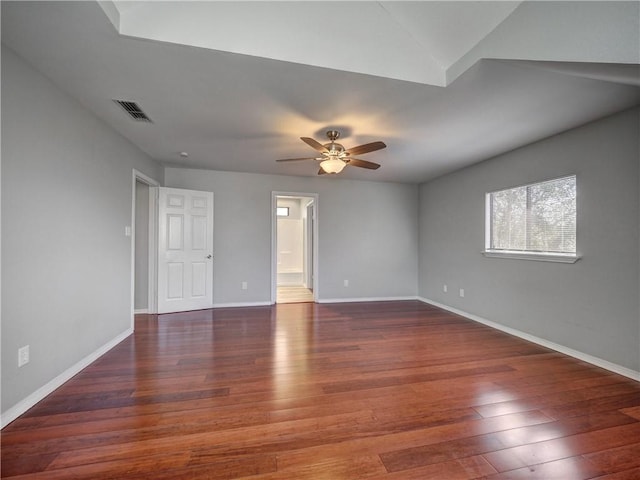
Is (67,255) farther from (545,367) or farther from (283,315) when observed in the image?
(545,367)

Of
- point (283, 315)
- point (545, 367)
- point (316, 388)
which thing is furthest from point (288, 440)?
point (283, 315)

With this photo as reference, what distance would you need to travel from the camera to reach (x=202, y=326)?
12.1 feet

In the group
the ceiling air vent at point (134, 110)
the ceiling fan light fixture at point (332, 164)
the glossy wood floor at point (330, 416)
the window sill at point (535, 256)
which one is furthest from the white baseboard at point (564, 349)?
the ceiling air vent at point (134, 110)

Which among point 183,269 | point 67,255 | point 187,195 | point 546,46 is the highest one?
point 546,46

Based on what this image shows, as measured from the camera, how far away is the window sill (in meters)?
2.91

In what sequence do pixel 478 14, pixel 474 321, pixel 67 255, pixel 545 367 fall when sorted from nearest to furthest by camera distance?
pixel 478 14, pixel 67 255, pixel 545 367, pixel 474 321

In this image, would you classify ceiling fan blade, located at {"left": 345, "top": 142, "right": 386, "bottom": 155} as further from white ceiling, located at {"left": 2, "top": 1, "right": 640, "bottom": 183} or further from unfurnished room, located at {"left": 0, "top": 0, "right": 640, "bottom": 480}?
white ceiling, located at {"left": 2, "top": 1, "right": 640, "bottom": 183}

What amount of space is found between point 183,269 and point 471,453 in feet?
14.0

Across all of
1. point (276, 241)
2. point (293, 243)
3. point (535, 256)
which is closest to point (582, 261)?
point (535, 256)

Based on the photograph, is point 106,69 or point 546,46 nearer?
point 546,46

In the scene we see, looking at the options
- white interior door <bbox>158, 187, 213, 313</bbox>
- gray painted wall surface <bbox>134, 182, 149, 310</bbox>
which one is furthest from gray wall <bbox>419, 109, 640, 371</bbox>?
gray painted wall surface <bbox>134, 182, 149, 310</bbox>

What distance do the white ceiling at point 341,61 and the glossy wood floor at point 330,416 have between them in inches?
82.3

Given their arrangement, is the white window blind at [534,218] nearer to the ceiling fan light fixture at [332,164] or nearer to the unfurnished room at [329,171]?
the unfurnished room at [329,171]

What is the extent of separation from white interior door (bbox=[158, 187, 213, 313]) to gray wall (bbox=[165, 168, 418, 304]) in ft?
0.67
